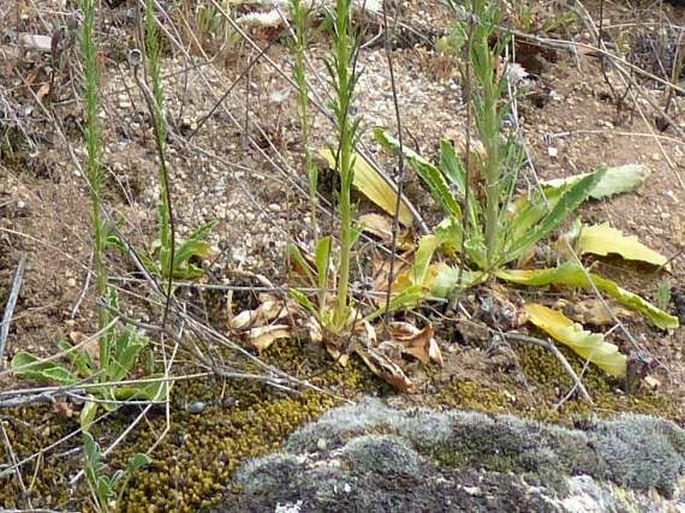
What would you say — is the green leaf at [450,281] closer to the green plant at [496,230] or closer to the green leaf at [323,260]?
the green plant at [496,230]

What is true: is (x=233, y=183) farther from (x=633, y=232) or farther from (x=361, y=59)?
(x=633, y=232)

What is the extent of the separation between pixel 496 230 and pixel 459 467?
69 cm

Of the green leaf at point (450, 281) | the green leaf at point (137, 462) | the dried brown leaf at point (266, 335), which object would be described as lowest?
the dried brown leaf at point (266, 335)

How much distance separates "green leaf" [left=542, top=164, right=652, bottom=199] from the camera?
2.50m

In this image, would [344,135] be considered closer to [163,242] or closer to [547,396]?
[163,242]

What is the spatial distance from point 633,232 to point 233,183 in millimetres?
960

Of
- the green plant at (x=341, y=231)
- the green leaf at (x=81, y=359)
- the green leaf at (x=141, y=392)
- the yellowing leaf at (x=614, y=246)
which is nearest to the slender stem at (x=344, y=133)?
the green plant at (x=341, y=231)

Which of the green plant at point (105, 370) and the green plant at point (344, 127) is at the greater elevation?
the green plant at point (344, 127)

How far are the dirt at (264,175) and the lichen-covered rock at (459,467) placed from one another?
106 mm

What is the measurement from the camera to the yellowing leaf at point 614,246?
2.31m

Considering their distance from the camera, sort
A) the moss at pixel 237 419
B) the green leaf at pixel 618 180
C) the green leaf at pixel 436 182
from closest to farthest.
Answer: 1. the moss at pixel 237 419
2. the green leaf at pixel 436 182
3. the green leaf at pixel 618 180

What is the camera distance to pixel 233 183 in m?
2.40

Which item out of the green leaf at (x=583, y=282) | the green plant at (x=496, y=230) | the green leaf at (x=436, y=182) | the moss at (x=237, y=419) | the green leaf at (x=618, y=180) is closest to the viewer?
the moss at (x=237, y=419)

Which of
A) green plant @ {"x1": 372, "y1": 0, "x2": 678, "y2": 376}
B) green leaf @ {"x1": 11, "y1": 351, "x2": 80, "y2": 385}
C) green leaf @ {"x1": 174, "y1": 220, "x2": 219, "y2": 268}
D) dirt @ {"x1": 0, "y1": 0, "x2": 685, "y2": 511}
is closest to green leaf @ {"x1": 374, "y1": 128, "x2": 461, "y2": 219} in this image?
green plant @ {"x1": 372, "y1": 0, "x2": 678, "y2": 376}
